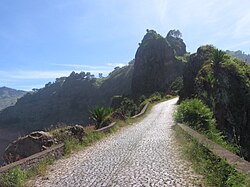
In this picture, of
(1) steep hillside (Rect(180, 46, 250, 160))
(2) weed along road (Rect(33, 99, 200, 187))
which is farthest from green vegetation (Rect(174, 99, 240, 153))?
(2) weed along road (Rect(33, 99, 200, 187))

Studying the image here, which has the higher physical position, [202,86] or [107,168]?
[202,86]

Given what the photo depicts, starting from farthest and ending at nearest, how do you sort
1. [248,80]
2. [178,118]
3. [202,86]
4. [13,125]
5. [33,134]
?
[13,125]
[202,86]
[248,80]
[178,118]
[33,134]

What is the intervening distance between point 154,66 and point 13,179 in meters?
88.0

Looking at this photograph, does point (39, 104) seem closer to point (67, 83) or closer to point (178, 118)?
point (67, 83)

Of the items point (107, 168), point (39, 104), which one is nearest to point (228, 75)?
point (107, 168)

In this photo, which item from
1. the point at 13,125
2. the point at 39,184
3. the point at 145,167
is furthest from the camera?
the point at 13,125

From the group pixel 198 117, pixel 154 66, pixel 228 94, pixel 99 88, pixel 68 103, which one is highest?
pixel 154 66

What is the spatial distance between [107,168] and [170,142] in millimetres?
5280

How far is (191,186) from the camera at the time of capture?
6.61m

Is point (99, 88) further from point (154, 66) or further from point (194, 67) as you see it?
point (194, 67)

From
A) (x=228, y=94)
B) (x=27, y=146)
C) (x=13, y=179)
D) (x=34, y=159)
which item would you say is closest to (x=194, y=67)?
(x=228, y=94)

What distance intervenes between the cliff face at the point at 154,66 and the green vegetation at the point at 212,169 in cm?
8012

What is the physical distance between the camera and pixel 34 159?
9633 mm

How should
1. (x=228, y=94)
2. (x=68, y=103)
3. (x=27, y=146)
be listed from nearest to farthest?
(x=27, y=146) < (x=228, y=94) < (x=68, y=103)
